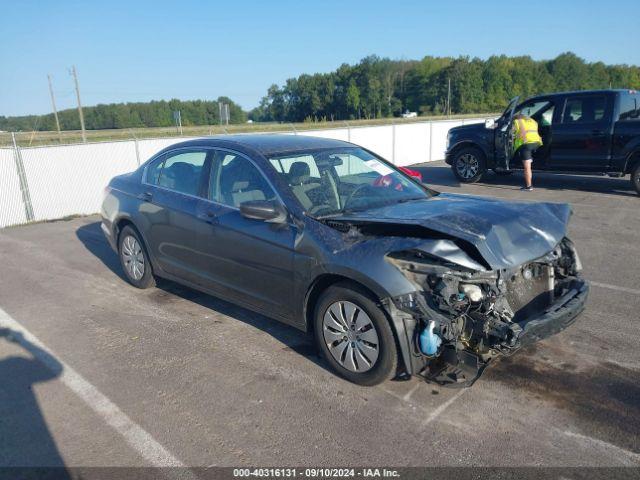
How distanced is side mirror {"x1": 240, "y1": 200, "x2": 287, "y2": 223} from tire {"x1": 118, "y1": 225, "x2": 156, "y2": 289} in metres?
2.16

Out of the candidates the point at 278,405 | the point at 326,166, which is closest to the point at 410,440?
the point at 278,405

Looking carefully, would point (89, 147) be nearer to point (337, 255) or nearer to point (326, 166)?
point (326, 166)

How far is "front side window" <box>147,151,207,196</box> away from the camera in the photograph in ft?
16.3

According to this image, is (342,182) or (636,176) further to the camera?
(636,176)

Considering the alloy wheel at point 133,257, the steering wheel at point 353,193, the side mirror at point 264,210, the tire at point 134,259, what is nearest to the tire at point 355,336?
the side mirror at point 264,210

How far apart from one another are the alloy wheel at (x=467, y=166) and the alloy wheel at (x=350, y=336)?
10000mm

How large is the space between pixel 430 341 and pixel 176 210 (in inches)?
113

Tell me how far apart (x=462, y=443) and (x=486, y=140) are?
1037cm

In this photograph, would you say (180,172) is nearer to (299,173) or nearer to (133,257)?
(133,257)

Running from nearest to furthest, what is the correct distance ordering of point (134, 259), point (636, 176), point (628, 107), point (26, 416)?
point (26, 416) → point (134, 259) → point (636, 176) → point (628, 107)

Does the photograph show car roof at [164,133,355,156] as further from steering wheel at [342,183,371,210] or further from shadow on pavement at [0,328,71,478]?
shadow on pavement at [0,328,71,478]

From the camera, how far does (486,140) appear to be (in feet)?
40.4

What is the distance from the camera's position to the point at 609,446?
2.98 meters

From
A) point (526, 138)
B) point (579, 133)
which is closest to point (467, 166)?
point (526, 138)
